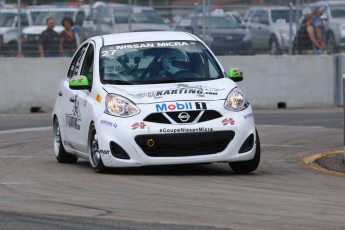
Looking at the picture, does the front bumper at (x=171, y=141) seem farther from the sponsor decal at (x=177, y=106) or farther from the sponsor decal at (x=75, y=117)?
the sponsor decal at (x=75, y=117)

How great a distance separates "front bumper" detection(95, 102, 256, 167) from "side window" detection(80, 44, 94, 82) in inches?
56.2

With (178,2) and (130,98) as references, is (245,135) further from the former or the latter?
(178,2)

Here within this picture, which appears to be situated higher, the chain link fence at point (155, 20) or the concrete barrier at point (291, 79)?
the chain link fence at point (155, 20)

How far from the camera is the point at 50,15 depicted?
24859 mm

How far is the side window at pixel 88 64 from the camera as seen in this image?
13459 mm

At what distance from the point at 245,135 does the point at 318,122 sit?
8.57 meters

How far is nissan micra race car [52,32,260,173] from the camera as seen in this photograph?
11.9 m

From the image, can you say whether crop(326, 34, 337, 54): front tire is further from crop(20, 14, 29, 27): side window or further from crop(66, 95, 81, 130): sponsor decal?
crop(66, 95, 81, 130): sponsor decal

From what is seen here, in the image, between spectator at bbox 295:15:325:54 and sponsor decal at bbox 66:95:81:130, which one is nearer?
sponsor decal at bbox 66:95:81:130

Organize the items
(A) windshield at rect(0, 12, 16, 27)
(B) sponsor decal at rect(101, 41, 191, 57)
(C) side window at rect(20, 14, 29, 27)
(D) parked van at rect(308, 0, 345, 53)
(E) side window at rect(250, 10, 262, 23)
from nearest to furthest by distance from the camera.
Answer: (B) sponsor decal at rect(101, 41, 191, 57) < (C) side window at rect(20, 14, 29, 27) < (A) windshield at rect(0, 12, 16, 27) < (D) parked van at rect(308, 0, 345, 53) < (E) side window at rect(250, 10, 262, 23)

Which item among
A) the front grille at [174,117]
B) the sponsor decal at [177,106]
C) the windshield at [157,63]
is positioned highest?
the windshield at [157,63]

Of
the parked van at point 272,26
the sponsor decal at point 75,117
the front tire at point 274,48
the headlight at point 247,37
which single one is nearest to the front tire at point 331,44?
the parked van at point 272,26

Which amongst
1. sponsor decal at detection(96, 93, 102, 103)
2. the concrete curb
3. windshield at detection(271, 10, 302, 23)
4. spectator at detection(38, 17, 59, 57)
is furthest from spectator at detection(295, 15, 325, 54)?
sponsor decal at detection(96, 93, 102, 103)

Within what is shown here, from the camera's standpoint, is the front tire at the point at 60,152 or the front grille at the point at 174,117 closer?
the front grille at the point at 174,117
